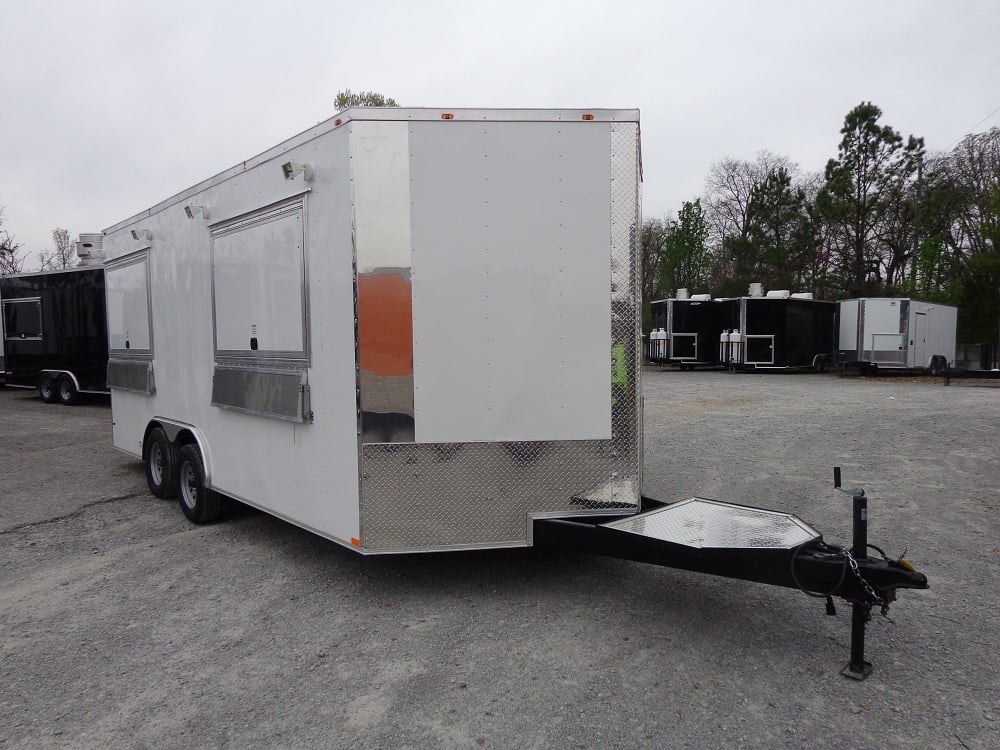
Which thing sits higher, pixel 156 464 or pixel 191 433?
pixel 191 433

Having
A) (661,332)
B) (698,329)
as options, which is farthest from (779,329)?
(661,332)

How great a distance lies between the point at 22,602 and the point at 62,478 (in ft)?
13.4

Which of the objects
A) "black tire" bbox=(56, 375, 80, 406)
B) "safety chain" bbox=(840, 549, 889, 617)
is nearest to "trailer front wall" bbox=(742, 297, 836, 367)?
"black tire" bbox=(56, 375, 80, 406)

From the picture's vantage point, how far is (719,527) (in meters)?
3.54

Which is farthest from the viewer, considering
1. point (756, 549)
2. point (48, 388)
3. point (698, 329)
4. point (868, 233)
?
point (868, 233)

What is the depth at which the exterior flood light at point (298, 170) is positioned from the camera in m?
3.92

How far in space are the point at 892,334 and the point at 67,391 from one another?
74.4 feet

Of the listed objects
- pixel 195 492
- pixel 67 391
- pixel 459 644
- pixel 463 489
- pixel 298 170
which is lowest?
pixel 459 644

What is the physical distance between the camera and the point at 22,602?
13.4ft

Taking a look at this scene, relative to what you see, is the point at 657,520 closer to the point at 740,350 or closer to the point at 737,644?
the point at 737,644

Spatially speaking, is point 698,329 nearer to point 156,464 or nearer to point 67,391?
point 67,391

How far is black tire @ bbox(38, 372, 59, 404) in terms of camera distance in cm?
1482

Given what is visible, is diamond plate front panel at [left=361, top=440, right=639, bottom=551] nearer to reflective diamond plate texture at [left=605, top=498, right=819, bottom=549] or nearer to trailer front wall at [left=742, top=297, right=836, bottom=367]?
reflective diamond plate texture at [left=605, top=498, right=819, bottom=549]

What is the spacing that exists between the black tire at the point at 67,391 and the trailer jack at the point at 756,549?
566 inches
